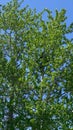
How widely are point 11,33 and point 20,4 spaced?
331cm

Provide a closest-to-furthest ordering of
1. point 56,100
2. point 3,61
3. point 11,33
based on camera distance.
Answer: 1. point 56,100
2. point 3,61
3. point 11,33

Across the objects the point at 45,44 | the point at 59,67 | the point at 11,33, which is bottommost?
the point at 59,67

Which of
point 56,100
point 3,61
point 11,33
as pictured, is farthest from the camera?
point 11,33

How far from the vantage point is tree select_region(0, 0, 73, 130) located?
31.7m

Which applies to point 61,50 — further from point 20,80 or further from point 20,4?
point 20,4

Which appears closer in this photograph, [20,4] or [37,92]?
[37,92]

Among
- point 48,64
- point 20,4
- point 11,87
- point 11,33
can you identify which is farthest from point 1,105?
point 20,4

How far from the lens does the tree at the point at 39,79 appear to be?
3173 centimetres

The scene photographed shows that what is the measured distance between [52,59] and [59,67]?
85 centimetres

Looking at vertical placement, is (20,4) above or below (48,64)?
above

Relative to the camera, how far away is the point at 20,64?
117 ft

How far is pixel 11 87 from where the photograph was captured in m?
34.6

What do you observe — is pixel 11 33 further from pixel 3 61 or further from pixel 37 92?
pixel 37 92

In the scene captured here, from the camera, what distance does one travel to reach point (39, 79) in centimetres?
3369
